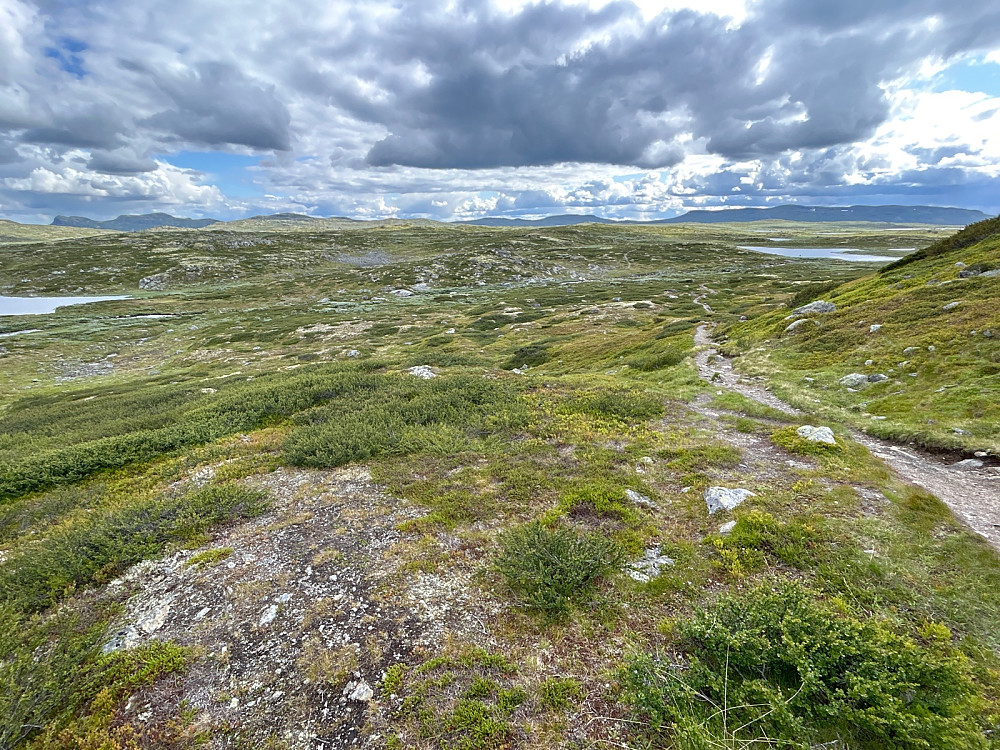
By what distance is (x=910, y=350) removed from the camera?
1970 centimetres

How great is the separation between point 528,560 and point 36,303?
150 meters

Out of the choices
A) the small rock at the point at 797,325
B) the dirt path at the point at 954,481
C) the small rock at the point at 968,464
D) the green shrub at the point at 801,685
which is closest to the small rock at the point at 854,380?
the dirt path at the point at 954,481

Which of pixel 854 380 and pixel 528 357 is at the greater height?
pixel 854 380

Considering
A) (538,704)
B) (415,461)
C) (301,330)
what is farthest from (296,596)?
(301,330)

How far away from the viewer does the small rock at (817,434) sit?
553 inches

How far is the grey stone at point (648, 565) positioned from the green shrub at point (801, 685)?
1629 mm

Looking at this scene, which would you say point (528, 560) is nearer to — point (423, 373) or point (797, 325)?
point (423, 373)

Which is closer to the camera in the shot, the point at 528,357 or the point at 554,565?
the point at 554,565

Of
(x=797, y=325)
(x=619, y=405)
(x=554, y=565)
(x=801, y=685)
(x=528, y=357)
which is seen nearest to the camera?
(x=801, y=685)

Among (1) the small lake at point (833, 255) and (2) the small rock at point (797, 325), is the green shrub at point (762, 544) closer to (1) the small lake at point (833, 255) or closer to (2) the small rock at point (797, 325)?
(2) the small rock at point (797, 325)

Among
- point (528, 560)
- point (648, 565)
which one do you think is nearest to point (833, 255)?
point (648, 565)

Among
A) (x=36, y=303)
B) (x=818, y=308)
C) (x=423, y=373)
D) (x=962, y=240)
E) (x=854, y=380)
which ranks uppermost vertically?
(x=962, y=240)

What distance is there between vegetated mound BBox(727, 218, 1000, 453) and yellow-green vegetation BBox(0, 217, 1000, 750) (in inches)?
6.8

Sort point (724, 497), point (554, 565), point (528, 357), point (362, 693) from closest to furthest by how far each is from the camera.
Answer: point (362, 693), point (554, 565), point (724, 497), point (528, 357)
